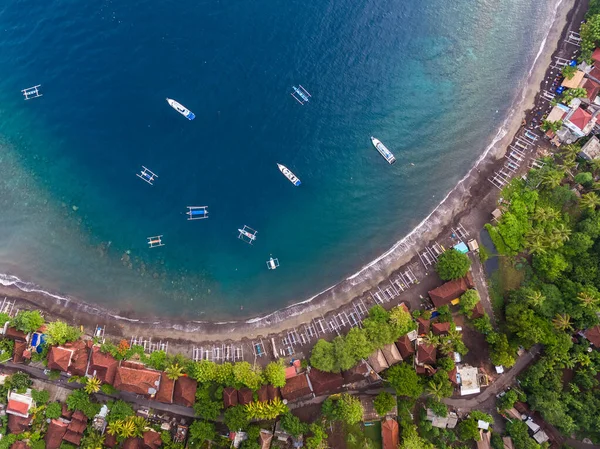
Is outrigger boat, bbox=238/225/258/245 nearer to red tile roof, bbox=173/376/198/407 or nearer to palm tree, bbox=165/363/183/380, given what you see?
palm tree, bbox=165/363/183/380

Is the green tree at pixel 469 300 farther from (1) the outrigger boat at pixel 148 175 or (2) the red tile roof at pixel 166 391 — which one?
(1) the outrigger boat at pixel 148 175

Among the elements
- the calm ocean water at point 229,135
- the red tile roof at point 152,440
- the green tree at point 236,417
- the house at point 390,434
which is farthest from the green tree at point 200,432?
the house at point 390,434

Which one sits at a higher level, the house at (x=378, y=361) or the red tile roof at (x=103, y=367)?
the red tile roof at (x=103, y=367)

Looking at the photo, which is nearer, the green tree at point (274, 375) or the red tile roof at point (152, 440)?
the red tile roof at point (152, 440)

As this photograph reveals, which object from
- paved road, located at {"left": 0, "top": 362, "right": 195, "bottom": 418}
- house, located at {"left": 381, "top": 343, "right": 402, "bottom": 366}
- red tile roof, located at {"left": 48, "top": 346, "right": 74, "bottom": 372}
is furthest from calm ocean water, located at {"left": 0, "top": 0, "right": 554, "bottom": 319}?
house, located at {"left": 381, "top": 343, "right": 402, "bottom": 366}

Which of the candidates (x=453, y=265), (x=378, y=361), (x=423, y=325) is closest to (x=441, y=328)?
(x=423, y=325)

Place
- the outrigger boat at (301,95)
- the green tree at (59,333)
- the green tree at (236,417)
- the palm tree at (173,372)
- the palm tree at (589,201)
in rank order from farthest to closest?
the outrigger boat at (301,95) → the palm tree at (589,201) → the green tree at (59,333) → the palm tree at (173,372) → the green tree at (236,417)

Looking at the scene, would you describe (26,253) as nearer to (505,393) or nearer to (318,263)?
(318,263)
